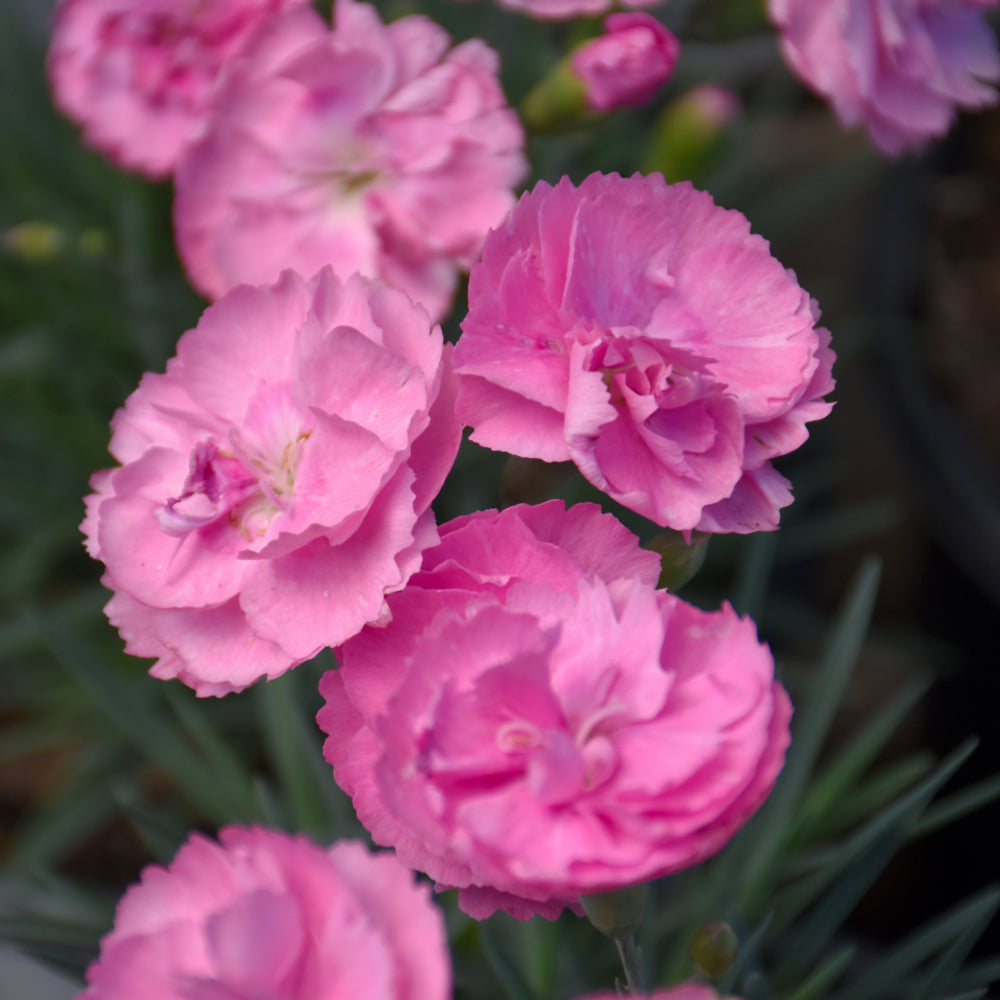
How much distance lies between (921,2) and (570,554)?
44 centimetres

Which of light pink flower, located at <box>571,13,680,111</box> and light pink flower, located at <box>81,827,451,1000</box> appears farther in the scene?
light pink flower, located at <box>571,13,680,111</box>

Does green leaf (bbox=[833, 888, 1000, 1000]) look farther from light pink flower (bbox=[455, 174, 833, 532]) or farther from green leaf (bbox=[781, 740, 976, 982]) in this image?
light pink flower (bbox=[455, 174, 833, 532])

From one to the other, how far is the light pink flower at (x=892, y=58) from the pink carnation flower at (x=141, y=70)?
32cm

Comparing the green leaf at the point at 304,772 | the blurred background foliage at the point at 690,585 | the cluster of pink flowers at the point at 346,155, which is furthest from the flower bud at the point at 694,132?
the green leaf at the point at 304,772

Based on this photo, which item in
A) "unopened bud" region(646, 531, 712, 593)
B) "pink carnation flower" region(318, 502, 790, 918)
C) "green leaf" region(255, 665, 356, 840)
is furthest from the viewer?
"green leaf" region(255, 665, 356, 840)

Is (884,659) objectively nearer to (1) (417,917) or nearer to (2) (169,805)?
(2) (169,805)

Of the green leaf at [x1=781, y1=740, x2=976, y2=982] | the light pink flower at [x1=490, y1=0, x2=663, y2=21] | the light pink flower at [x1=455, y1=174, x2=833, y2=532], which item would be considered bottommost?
the green leaf at [x1=781, y1=740, x2=976, y2=982]

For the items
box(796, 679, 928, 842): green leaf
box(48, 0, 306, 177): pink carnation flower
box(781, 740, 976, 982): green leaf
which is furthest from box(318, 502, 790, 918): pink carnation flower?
box(48, 0, 306, 177): pink carnation flower

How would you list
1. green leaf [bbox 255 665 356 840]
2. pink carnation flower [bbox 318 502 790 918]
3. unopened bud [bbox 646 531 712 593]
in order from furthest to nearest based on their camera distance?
green leaf [bbox 255 665 356 840]
unopened bud [bbox 646 531 712 593]
pink carnation flower [bbox 318 502 790 918]

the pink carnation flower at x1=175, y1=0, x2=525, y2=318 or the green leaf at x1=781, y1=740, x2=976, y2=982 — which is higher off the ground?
the pink carnation flower at x1=175, y1=0, x2=525, y2=318

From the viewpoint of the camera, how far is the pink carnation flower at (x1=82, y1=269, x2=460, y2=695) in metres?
0.35

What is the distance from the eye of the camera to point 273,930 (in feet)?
0.97

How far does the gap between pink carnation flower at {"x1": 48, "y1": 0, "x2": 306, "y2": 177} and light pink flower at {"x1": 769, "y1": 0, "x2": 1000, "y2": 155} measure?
32cm

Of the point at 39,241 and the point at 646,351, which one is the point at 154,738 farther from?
the point at 646,351
